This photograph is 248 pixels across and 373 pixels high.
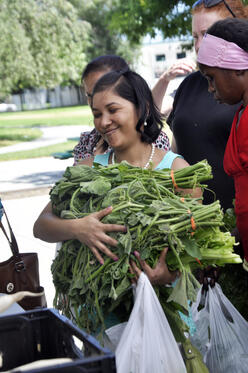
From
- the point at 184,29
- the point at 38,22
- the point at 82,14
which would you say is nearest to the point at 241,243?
the point at 184,29

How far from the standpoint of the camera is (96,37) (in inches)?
2403

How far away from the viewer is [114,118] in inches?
104

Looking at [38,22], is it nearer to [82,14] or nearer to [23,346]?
[23,346]


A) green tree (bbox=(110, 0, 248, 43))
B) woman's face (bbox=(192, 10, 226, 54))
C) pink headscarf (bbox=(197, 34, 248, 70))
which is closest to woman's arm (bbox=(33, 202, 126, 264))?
pink headscarf (bbox=(197, 34, 248, 70))

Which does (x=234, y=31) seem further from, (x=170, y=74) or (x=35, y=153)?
(x=35, y=153)

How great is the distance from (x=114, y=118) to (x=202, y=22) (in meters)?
0.99

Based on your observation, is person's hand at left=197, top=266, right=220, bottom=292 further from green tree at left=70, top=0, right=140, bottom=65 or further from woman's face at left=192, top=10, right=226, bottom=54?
green tree at left=70, top=0, right=140, bottom=65

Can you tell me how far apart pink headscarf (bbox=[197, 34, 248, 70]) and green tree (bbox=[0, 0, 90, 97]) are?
2224cm

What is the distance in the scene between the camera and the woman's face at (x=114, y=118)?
2.65 meters

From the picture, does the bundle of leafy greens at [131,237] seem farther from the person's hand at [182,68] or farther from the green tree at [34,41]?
the green tree at [34,41]

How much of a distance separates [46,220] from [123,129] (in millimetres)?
560

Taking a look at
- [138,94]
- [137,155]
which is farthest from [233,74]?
[137,155]

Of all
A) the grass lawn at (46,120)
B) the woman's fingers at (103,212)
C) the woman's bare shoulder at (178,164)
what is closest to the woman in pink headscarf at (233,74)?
the woman's bare shoulder at (178,164)

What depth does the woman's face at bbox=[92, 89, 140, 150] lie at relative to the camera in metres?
2.65
